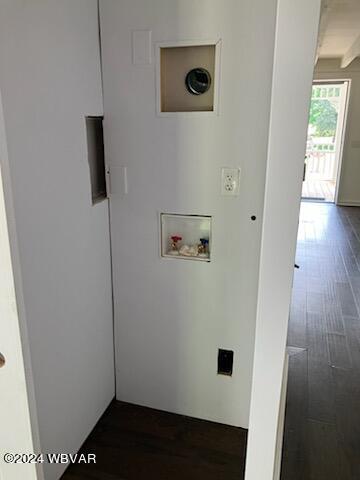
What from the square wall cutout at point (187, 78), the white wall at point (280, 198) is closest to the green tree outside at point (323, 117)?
the square wall cutout at point (187, 78)

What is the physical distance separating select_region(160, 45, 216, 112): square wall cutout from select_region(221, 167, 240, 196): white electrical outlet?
0.30m

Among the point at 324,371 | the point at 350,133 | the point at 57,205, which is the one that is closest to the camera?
the point at 57,205

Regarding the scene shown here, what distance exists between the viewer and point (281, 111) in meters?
1.03

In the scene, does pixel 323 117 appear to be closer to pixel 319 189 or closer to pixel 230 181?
pixel 319 189

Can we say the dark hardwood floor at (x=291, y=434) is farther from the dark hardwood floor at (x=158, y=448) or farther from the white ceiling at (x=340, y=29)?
the white ceiling at (x=340, y=29)

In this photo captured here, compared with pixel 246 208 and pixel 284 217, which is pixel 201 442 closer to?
pixel 246 208

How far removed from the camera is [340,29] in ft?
14.4

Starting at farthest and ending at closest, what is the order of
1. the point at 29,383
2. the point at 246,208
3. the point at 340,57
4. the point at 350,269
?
the point at 340,57, the point at 350,269, the point at 246,208, the point at 29,383

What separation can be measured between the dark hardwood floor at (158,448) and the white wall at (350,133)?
19.9 feet

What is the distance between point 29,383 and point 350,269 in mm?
3868

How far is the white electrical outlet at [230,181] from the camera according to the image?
1810mm

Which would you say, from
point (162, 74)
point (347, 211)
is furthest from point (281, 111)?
point (347, 211)

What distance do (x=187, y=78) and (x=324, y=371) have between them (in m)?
1.99

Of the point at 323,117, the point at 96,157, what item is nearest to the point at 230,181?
the point at 96,157
